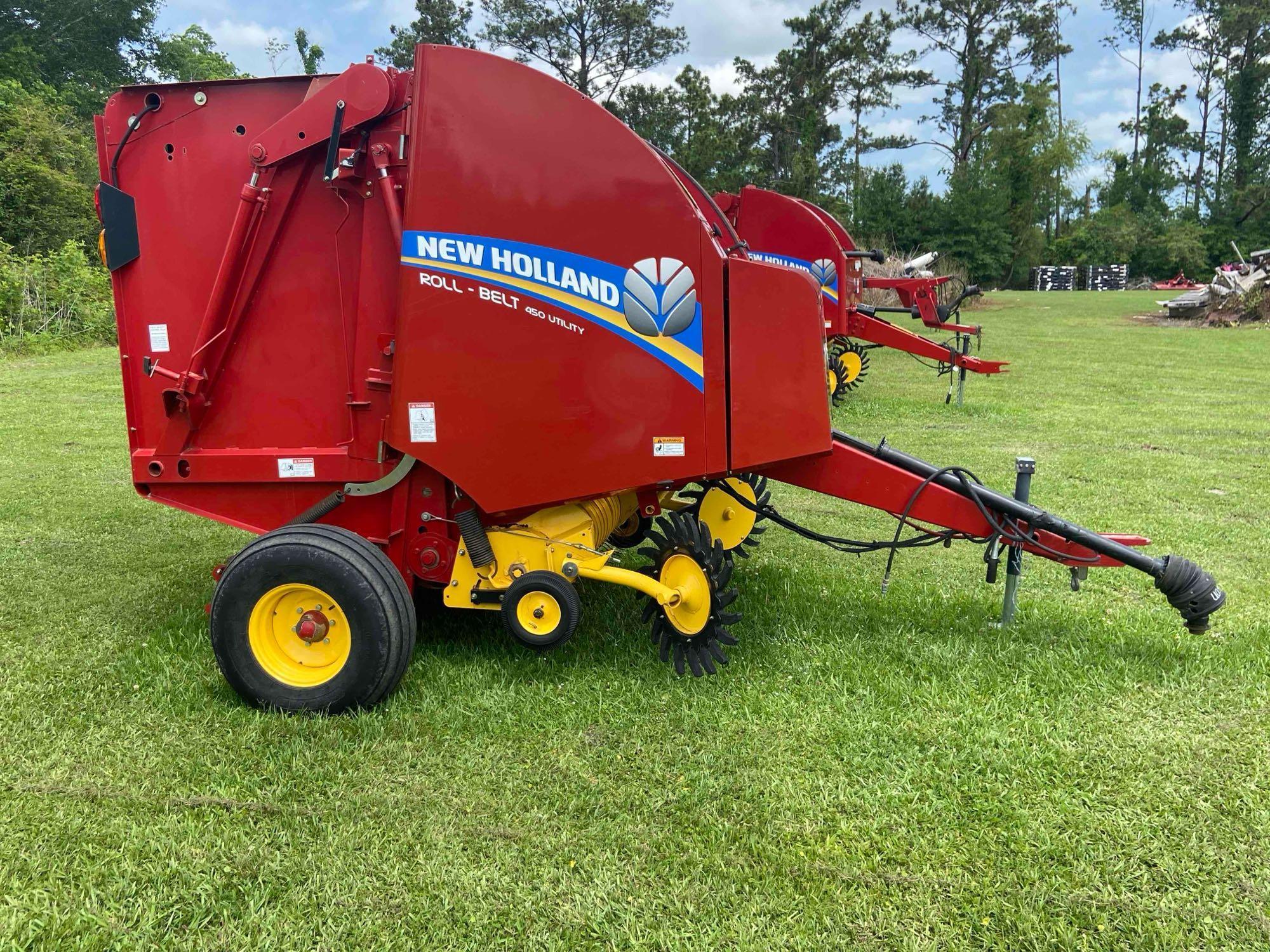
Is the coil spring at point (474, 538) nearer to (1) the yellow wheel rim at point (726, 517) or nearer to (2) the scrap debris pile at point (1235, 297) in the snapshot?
(1) the yellow wheel rim at point (726, 517)

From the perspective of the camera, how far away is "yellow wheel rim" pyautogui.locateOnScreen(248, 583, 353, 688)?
3.12 m

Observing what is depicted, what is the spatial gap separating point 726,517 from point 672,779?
184 cm

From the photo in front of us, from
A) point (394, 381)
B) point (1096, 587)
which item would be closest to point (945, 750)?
point (1096, 587)

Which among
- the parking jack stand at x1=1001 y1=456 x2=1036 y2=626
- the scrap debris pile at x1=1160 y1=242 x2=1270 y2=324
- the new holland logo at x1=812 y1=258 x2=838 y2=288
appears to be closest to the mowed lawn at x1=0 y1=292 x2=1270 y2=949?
the parking jack stand at x1=1001 y1=456 x2=1036 y2=626

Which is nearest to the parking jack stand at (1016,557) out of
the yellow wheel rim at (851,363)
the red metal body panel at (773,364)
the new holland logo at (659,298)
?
the red metal body panel at (773,364)

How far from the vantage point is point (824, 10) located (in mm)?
41719

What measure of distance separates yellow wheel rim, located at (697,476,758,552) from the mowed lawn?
12.5 inches

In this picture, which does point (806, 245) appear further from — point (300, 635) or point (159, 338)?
point (300, 635)

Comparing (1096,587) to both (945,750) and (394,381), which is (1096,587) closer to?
(945,750)

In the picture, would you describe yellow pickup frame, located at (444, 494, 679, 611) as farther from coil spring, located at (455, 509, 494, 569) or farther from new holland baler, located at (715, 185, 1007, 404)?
new holland baler, located at (715, 185, 1007, 404)

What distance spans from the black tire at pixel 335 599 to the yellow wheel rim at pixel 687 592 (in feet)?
3.35

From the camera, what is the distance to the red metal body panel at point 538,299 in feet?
9.90

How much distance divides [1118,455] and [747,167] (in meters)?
34.9

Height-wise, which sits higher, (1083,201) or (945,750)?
(1083,201)
